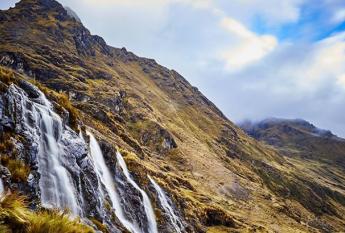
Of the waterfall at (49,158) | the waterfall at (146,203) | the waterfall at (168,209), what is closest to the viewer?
the waterfall at (49,158)

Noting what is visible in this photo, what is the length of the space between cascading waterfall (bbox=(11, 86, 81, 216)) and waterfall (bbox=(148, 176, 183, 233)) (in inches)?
1276

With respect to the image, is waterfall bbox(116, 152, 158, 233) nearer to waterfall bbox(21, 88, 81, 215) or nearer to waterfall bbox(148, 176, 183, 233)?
waterfall bbox(148, 176, 183, 233)

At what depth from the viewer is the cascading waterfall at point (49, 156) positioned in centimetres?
3397

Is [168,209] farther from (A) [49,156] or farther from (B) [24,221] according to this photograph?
(B) [24,221]

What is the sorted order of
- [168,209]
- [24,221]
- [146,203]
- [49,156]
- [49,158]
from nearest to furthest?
[24,221] → [49,158] → [49,156] → [146,203] → [168,209]

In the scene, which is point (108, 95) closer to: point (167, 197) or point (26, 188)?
point (167, 197)

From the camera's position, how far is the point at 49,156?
37.4 m

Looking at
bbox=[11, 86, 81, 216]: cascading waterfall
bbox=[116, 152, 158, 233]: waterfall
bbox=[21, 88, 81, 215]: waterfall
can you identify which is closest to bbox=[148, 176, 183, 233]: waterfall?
bbox=[116, 152, 158, 233]: waterfall

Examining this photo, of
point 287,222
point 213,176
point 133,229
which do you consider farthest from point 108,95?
point 133,229

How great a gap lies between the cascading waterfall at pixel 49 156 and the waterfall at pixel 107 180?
10420 millimetres

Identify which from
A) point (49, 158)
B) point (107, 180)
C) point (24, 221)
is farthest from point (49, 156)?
point (24, 221)

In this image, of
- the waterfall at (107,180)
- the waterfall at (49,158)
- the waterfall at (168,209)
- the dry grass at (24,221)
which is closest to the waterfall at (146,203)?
the waterfall at (168,209)

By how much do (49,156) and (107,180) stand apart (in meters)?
18.4

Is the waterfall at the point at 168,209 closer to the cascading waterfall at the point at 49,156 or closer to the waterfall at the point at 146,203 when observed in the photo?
the waterfall at the point at 146,203
